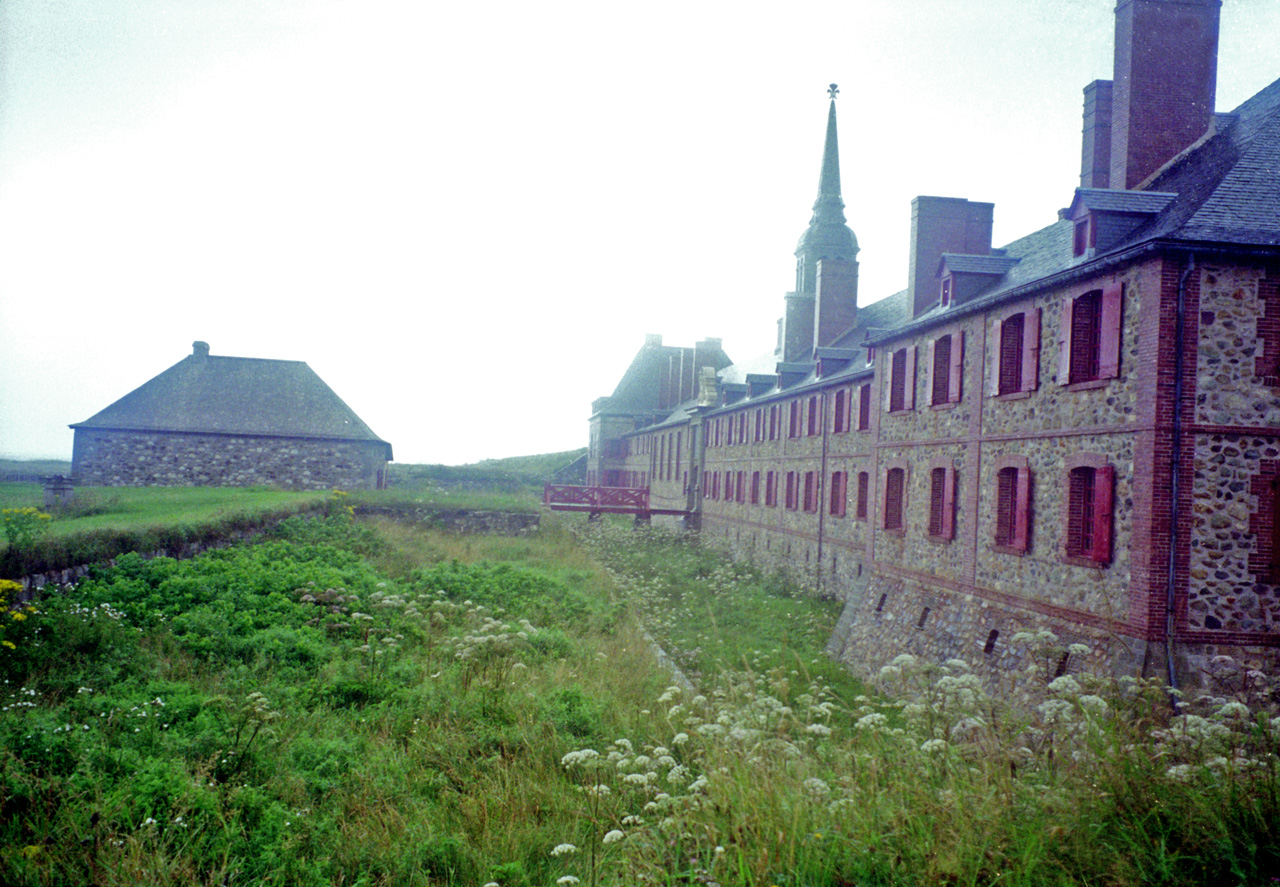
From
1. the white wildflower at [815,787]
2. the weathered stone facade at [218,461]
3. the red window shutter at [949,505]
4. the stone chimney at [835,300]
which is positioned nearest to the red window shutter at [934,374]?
the red window shutter at [949,505]

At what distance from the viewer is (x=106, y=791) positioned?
5383mm

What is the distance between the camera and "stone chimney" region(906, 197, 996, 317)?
1877 centimetres

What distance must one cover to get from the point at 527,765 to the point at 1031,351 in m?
9.73

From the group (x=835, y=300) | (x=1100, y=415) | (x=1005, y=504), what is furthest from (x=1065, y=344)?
(x=835, y=300)

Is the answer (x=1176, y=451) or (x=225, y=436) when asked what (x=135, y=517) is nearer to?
(x=1176, y=451)

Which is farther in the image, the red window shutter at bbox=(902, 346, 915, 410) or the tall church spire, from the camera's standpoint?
the tall church spire

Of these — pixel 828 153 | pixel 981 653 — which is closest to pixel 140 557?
pixel 981 653

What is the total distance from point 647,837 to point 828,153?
110ft

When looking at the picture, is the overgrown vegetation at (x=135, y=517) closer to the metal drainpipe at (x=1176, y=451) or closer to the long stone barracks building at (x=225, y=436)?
the long stone barracks building at (x=225, y=436)

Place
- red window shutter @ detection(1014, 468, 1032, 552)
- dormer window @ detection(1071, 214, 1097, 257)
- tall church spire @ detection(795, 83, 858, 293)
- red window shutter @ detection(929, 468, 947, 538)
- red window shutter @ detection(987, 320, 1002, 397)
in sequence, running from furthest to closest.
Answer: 1. tall church spire @ detection(795, 83, 858, 293)
2. red window shutter @ detection(929, 468, 947, 538)
3. red window shutter @ detection(987, 320, 1002, 397)
4. red window shutter @ detection(1014, 468, 1032, 552)
5. dormer window @ detection(1071, 214, 1097, 257)

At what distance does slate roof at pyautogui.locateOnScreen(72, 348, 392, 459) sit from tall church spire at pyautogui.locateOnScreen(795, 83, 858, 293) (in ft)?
69.2

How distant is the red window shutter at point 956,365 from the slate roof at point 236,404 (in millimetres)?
28815

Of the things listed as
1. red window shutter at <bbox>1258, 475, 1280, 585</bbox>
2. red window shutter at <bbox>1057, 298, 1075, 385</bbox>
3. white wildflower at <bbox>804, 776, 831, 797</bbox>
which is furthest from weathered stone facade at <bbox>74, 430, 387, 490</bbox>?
white wildflower at <bbox>804, 776, 831, 797</bbox>

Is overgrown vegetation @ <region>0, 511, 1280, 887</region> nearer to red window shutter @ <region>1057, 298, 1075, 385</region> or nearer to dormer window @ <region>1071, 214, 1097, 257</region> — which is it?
red window shutter @ <region>1057, 298, 1075, 385</region>
